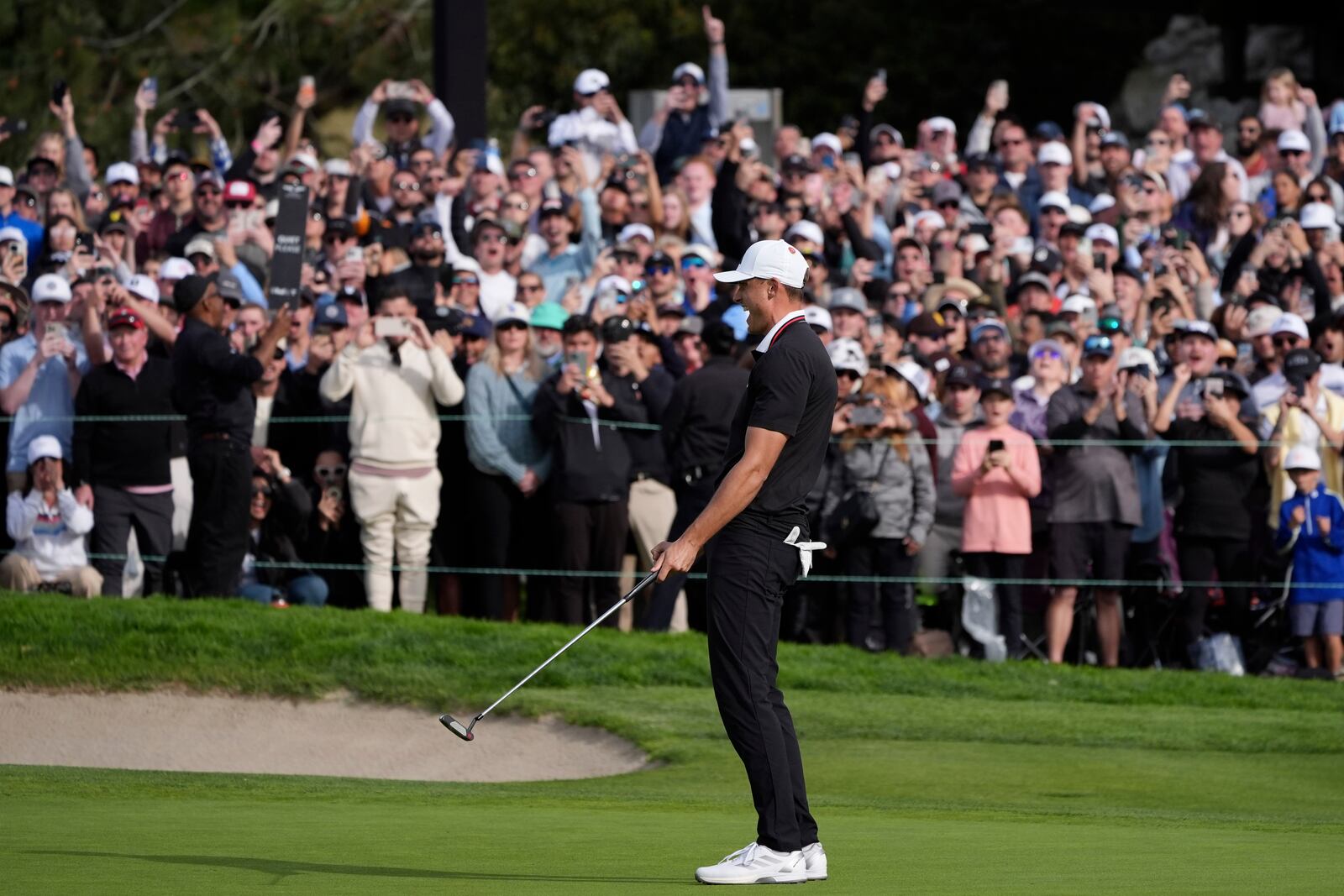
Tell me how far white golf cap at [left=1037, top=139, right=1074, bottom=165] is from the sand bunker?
9029 mm

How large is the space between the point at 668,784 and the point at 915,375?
496 centimetres

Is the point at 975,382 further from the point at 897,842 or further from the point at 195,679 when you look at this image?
the point at 897,842

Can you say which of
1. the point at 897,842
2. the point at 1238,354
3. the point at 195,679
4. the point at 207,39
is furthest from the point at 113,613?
the point at 207,39

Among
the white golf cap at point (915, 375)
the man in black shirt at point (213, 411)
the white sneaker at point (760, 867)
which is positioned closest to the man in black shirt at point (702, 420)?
the white golf cap at point (915, 375)

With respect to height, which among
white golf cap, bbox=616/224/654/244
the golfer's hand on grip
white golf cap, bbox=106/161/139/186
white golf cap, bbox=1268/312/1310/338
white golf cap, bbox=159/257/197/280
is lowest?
the golfer's hand on grip

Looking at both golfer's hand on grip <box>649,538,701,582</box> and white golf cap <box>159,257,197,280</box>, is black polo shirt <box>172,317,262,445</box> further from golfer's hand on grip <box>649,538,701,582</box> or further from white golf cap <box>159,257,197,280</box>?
golfer's hand on grip <box>649,538,701,582</box>

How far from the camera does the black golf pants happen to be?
7.79 metres

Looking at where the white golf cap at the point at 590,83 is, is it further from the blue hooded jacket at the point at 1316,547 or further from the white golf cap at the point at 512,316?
the blue hooded jacket at the point at 1316,547

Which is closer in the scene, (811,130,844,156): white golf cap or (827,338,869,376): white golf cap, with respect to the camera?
(827,338,869,376): white golf cap

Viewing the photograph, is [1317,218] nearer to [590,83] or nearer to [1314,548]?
[1314,548]

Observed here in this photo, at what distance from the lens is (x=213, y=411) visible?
14.1 meters

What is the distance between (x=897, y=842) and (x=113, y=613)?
22.7 feet

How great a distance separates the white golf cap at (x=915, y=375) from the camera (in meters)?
15.9

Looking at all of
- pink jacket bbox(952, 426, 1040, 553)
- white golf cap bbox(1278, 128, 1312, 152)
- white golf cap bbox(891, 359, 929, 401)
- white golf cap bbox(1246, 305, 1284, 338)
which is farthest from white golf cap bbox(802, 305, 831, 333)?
white golf cap bbox(1278, 128, 1312, 152)
